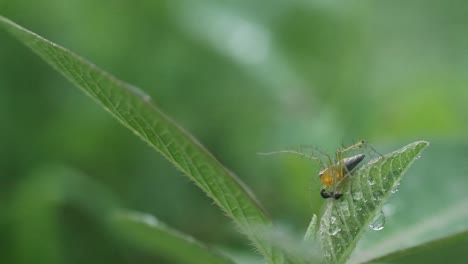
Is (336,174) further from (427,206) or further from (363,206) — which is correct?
(427,206)

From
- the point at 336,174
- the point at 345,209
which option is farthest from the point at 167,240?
the point at 345,209

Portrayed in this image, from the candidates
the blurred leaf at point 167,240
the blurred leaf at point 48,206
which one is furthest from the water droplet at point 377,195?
the blurred leaf at point 48,206

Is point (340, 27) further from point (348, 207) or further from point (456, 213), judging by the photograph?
point (348, 207)

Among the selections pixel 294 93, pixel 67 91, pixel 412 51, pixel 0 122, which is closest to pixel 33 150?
pixel 0 122

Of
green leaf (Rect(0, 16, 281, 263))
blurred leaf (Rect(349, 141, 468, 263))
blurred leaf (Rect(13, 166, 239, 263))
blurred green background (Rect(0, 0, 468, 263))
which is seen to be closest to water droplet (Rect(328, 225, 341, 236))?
green leaf (Rect(0, 16, 281, 263))

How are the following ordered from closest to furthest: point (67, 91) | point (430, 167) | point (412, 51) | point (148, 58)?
1. point (430, 167)
2. point (67, 91)
3. point (148, 58)
4. point (412, 51)

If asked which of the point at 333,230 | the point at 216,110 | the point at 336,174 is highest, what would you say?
the point at 216,110

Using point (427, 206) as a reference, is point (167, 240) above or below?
below
